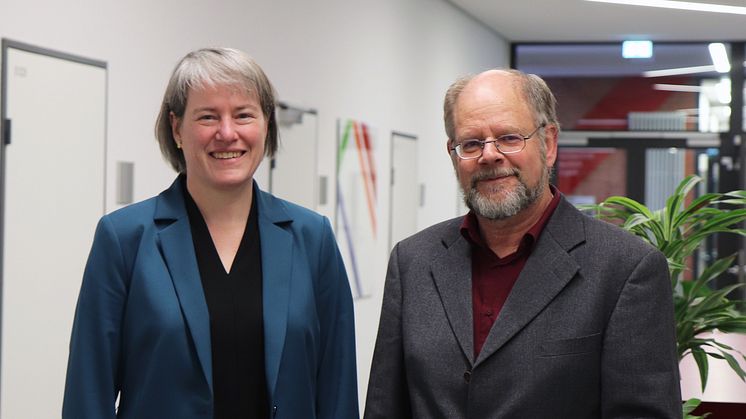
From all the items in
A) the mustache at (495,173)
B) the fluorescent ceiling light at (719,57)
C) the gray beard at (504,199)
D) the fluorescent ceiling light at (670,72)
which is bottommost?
the gray beard at (504,199)

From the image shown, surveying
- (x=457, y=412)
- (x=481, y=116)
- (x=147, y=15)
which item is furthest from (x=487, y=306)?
(x=147, y=15)

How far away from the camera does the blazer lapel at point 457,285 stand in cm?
189

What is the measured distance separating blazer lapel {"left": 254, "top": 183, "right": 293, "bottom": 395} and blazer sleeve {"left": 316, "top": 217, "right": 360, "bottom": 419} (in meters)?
0.09

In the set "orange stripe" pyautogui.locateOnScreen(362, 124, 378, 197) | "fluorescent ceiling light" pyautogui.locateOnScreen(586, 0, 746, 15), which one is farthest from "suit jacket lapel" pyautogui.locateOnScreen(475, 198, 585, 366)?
"fluorescent ceiling light" pyautogui.locateOnScreen(586, 0, 746, 15)

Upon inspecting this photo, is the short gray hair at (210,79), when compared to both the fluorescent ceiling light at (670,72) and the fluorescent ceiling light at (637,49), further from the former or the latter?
the fluorescent ceiling light at (670,72)

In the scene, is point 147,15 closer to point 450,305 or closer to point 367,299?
point 450,305

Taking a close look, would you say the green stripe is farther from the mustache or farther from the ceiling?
the mustache

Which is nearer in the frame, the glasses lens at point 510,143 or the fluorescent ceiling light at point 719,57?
the glasses lens at point 510,143

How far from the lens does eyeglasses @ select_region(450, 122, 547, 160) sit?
1915 millimetres

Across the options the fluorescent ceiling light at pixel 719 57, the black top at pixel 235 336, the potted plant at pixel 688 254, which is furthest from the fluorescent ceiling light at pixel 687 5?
the black top at pixel 235 336

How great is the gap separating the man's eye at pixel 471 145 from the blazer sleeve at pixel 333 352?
398 mm

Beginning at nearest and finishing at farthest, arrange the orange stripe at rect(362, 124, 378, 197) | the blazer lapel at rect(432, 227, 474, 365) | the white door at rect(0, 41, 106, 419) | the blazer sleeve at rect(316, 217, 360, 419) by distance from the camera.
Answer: the blazer lapel at rect(432, 227, 474, 365) → the blazer sleeve at rect(316, 217, 360, 419) → the white door at rect(0, 41, 106, 419) → the orange stripe at rect(362, 124, 378, 197)

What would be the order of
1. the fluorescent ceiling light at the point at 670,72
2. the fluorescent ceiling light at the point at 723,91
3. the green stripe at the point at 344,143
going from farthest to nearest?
1. the fluorescent ceiling light at the point at 670,72
2. the fluorescent ceiling light at the point at 723,91
3. the green stripe at the point at 344,143

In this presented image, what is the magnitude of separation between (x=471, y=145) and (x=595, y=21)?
8210mm
